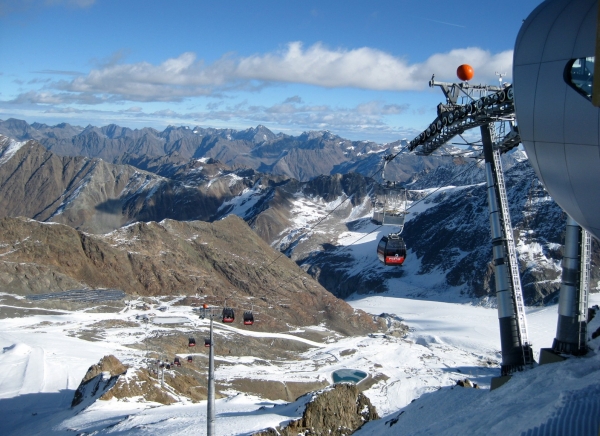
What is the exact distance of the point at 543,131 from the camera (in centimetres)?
1189

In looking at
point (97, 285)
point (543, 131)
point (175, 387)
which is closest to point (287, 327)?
point (97, 285)

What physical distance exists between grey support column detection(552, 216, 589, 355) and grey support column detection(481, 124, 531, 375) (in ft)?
4.76

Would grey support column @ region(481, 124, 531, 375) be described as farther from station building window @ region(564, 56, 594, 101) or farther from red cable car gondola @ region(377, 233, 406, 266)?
station building window @ region(564, 56, 594, 101)

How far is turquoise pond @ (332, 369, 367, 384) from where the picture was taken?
75.4 metres

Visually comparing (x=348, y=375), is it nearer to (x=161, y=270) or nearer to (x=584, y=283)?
(x=161, y=270)

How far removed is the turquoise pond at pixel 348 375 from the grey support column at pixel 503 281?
57.0 meters

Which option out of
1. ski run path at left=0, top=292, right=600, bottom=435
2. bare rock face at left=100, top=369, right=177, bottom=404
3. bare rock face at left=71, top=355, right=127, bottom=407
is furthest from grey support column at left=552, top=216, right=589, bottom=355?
bare rock face at left=71, top=355, right=127, bottom=407

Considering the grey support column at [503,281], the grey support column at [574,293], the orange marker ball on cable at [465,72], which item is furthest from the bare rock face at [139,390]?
the orange marker ball on cable at [465,72]

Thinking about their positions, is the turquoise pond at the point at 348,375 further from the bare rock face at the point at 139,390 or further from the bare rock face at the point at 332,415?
the bare rock face at the point at 332,415

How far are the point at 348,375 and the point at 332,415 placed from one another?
45404 millimetres

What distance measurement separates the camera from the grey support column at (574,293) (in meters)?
18.8

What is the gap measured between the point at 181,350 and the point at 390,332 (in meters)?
63.1

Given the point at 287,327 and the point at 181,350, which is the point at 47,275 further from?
the point at 287,327

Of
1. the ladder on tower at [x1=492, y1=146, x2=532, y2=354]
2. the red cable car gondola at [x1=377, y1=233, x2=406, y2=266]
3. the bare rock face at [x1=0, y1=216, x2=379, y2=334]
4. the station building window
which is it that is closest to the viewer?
the station building window
